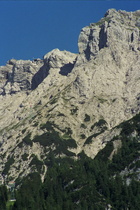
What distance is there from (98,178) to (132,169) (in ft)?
56.8

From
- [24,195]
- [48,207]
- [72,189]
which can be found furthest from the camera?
[72,189]

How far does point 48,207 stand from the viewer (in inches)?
5595

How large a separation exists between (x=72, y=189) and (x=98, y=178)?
12912 mm

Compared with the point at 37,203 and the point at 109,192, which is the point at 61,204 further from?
the point at 109,192

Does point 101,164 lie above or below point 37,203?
above

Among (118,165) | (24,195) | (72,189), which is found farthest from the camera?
(118,165)

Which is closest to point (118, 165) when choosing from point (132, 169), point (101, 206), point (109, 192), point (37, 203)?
point (132, 169)

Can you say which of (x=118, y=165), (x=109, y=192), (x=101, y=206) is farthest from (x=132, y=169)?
(x=101, y=206)

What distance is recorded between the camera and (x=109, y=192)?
159875 mm

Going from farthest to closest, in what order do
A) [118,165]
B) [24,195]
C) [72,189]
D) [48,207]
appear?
[118,165] < [72,189] < [24,195] < [48,207]

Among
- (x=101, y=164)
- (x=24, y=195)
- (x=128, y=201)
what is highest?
(x=101, y=164)

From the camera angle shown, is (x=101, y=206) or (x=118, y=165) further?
(x=118, y=165)

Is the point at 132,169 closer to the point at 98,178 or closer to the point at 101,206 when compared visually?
the point at 98,178

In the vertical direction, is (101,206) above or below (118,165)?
below
